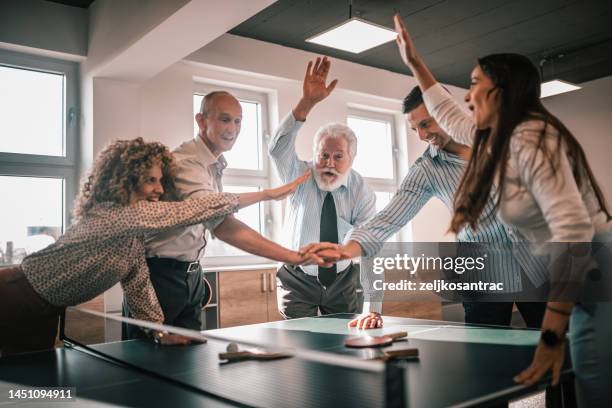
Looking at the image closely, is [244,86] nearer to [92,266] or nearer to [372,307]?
[372,307]

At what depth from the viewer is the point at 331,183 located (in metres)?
2.88

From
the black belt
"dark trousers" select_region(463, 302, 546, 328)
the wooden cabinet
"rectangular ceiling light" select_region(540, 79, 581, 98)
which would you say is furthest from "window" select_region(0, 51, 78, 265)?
"rectangular ceiling light" select_region(540, 79, 581, 98)

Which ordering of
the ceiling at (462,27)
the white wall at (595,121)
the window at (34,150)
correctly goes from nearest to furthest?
the window at (34,150)
the ceiling at (462,27)
the white wall at (595,121)

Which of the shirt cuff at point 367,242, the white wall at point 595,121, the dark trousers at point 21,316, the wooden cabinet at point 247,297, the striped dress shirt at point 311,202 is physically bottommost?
the wooden cabinet at point 247,297

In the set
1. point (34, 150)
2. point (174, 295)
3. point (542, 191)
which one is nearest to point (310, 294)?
point (174, 295)

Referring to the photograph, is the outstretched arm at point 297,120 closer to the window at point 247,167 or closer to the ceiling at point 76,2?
the window at point 247,167

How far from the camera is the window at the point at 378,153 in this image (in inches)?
229

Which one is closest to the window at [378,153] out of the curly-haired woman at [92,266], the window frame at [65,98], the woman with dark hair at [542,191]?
the window frame at [65,98]

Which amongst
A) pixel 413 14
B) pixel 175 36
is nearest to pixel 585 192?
pixel 175 36

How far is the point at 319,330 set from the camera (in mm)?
1935

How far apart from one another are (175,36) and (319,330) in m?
2.30

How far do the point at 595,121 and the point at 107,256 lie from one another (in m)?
5.94

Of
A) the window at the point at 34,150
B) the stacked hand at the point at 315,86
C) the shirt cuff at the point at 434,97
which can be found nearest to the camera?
the shirt cuff at the point at 434,97

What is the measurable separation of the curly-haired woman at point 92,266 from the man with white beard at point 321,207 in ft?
2.93
